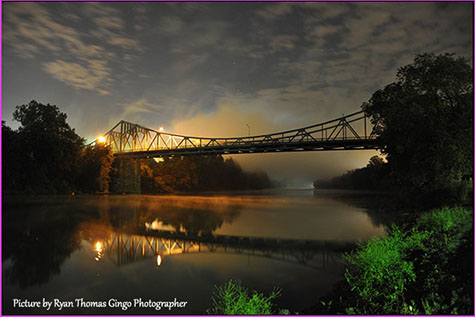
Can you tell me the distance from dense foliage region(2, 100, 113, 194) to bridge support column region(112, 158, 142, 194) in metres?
15.0

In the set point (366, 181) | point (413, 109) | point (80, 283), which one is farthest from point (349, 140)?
point (366, 181)

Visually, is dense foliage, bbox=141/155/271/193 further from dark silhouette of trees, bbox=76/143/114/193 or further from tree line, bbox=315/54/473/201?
tree line, bbox=315/54/473/201

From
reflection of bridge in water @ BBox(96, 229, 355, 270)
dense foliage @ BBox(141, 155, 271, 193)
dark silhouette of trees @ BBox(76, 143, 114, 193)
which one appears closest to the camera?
reflection of bridge in water @ BBox(96, 229, 355, 270)

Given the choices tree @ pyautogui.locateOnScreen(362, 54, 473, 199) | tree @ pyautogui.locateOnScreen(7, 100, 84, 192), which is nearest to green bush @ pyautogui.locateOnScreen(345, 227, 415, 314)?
tree @ pyautogui.locateOnScreen(362, 54, 473, 199)

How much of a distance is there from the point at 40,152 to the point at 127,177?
27863mm

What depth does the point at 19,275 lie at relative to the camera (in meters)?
10.9

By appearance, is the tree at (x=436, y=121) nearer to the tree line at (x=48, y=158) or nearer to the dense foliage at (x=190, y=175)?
the tree line at (x=48, y=158)

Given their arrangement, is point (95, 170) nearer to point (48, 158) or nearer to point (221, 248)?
point (48, 158)

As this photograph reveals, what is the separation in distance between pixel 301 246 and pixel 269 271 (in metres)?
4.76

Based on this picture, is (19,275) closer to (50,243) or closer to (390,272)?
(50,243)

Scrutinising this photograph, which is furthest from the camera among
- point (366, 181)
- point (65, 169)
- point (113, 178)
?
point (366, 181)

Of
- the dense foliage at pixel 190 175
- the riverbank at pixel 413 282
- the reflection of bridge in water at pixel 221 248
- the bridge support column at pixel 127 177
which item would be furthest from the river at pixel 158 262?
the dense foliage at pixel 190 175

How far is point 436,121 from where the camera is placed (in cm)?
1717

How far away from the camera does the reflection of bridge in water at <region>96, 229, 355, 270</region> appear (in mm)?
13297
